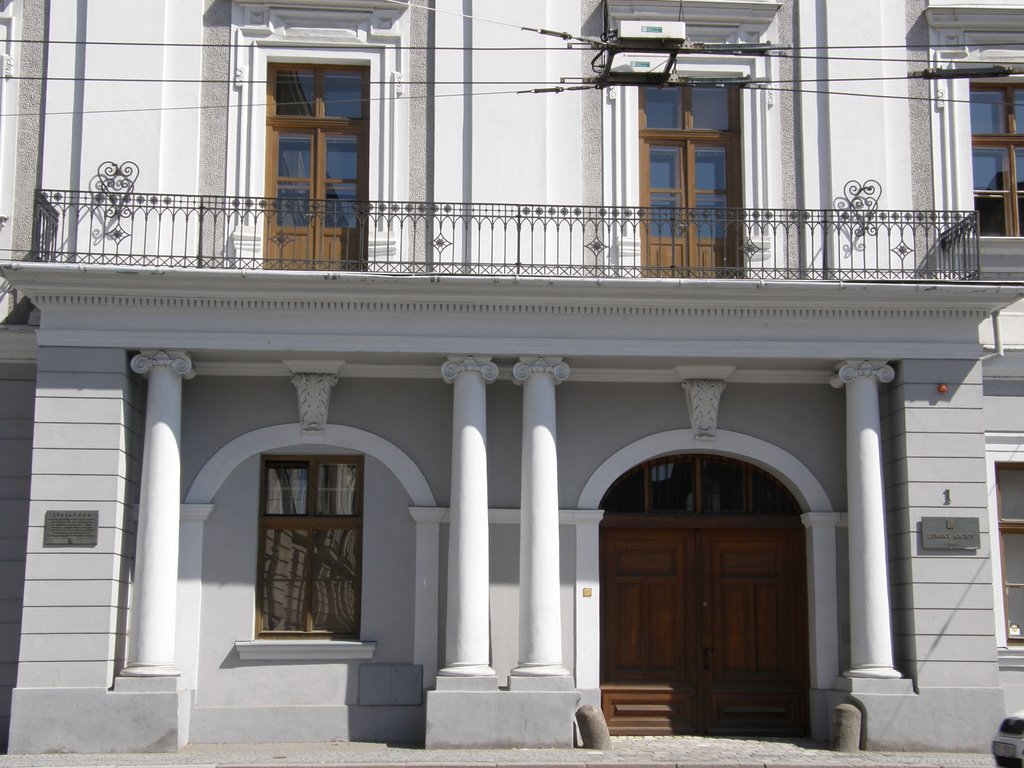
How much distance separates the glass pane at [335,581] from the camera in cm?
1427

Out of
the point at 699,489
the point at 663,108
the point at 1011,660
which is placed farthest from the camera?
the point at 663,108

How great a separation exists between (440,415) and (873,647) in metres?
5.13

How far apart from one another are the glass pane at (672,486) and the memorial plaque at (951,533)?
2.59m

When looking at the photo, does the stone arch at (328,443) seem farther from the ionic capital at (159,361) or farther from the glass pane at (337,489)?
the ionic capital at (159,361)

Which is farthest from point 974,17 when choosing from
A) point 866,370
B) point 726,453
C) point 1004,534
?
point 1004,534

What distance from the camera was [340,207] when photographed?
47.3ft

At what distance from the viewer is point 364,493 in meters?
14.4

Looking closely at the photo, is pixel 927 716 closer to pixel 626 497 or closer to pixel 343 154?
pixel 626 497

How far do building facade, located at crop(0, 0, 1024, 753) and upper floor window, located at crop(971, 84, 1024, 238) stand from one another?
0.16 ft

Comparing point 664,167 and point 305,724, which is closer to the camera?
point 305,724

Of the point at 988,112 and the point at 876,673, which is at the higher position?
the point at 988,112

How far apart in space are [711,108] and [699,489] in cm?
434

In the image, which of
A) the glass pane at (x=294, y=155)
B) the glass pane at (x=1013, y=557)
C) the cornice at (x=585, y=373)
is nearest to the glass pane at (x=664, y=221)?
the cornice at (x=585, y=373)

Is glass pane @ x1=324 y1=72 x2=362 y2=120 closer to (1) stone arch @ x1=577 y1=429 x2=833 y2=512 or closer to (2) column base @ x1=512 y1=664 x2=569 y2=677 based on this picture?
(1) stone arch @ x1=577 y1=429 x2=833 y2=512
